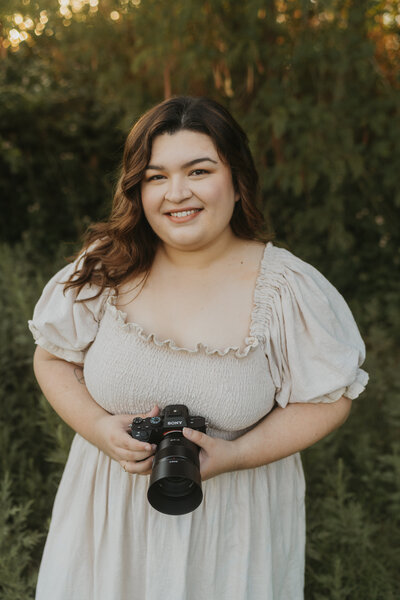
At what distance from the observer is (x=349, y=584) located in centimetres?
226

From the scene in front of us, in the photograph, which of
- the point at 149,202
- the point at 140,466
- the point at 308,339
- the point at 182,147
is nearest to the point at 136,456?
the point at 140,466

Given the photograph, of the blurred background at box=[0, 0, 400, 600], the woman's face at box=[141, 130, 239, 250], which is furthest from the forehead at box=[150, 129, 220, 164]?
the blurred background at box=[0, 0, 400, 600]

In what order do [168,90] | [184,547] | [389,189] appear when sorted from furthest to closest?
[389,189]
[168,90]
[184,547]

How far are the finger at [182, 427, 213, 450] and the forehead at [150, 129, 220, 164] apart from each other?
668mm

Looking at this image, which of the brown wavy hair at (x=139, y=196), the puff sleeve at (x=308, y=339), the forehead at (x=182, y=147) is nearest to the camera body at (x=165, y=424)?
the puff sleeve at (x=308, y=339)

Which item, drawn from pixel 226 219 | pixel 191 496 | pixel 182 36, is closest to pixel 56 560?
pixel 191 496

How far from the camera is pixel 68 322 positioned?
4.97 feet

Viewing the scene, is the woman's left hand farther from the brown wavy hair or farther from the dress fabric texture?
the brown wavy hair

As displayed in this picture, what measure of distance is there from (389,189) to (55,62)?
323 centimetres

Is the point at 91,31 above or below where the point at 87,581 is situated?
above

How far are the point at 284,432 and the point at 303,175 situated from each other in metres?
2.52

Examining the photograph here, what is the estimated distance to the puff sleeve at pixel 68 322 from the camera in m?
1.51

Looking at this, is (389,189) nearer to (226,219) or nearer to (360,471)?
(360,471)

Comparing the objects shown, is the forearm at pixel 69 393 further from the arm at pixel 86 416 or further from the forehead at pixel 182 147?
the forehead at pixel 182 147
